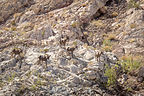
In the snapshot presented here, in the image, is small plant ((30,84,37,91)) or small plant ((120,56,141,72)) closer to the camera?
small plant ((30,84,37,91))

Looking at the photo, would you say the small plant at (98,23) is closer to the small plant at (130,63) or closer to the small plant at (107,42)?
the small plant at (107,42)

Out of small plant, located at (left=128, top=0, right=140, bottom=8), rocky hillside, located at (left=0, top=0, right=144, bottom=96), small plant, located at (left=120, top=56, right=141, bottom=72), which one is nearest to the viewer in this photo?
rocky hillside, located at (left=0, top=0, right=144, bottom=96)

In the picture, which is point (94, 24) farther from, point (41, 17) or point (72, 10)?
point (41, 17)

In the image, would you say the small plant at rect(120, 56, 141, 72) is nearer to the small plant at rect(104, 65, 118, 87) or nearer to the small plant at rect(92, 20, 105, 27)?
the small plant at rect(104, 65, 118, 87)

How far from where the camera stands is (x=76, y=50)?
1764 cm

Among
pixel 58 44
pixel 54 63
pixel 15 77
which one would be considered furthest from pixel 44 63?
pixel 58 44

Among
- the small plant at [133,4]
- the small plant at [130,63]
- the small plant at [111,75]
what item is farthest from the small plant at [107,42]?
the small plant at [133,4]

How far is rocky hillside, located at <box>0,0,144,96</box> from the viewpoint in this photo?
13.5 metres

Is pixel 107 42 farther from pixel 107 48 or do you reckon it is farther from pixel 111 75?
pixel 111 75

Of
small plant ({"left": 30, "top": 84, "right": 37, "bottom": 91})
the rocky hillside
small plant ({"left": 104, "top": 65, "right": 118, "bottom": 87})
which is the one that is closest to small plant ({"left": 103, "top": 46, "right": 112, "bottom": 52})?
the rocky hillside

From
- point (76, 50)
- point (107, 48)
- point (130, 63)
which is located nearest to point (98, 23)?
point (107, 48)

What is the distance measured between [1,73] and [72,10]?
1357 centimetres

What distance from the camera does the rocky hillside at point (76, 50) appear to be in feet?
44.4

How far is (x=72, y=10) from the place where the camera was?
25.2 metres
